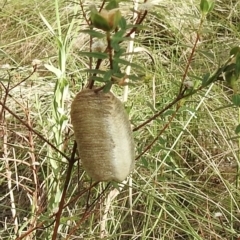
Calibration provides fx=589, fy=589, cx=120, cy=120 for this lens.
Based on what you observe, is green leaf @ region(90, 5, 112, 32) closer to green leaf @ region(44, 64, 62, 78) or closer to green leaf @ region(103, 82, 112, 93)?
green leaf @ region(103, 82, 112, 93)

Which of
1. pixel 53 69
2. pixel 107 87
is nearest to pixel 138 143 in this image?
pixel 53 69

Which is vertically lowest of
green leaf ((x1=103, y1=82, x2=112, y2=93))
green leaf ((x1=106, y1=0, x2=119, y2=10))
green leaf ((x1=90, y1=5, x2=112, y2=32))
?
green leaf ((x1=103, y1=82, x2=112, y2=93))

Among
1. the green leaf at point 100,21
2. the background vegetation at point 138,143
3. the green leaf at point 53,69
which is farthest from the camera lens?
the background vegetation at point 138,143

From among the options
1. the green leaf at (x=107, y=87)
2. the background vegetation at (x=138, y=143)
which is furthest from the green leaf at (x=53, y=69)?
the green leaf at (x=107, y=87)

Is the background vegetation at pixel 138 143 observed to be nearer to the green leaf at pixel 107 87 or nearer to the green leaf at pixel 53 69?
the green leaf at pixel 53 69

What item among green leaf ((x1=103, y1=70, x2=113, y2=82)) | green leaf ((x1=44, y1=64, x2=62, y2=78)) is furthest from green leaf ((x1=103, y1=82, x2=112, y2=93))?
green leaf ((x1=44, y1=64, x2=62, y2=78))

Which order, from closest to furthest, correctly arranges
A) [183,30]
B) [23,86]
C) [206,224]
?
[206,224]
[23,86]
[183,30]

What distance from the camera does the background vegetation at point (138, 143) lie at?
3.66 feet

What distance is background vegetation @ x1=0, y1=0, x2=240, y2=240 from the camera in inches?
43.9

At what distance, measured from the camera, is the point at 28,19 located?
2.40m

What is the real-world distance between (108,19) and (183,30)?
1766 millimetres

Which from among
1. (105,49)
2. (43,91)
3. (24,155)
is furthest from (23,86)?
(105,49)

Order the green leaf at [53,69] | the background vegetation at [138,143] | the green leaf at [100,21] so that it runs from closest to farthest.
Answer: the green leaf at [100,21] → the green leaf at [53,69] → the background vegetation at [138,143]

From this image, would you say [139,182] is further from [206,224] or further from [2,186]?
[2,186]
